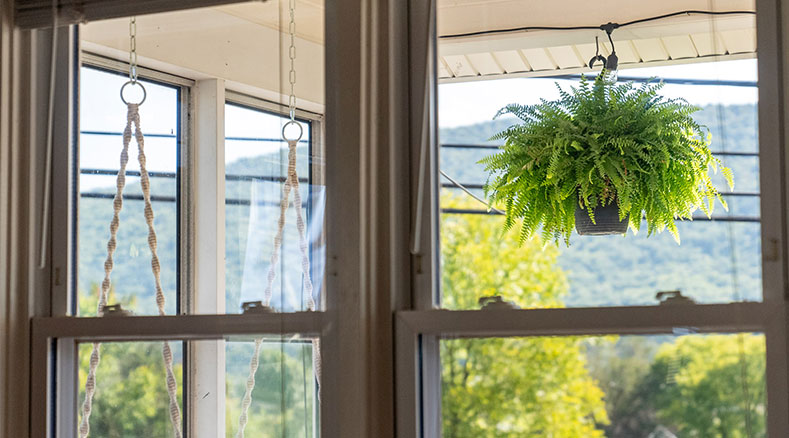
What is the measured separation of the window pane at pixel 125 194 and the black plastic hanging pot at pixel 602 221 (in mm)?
897

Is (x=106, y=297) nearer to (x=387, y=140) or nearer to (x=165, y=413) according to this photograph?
(x=165, y=413)

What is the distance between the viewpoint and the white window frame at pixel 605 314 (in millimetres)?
1484

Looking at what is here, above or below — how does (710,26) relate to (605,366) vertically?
above

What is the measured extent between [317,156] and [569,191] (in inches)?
20.9

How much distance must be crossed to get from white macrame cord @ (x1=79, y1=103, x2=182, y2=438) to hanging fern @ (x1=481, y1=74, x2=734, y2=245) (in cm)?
83

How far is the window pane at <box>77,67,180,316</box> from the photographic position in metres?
1.94

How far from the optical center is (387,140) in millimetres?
1753

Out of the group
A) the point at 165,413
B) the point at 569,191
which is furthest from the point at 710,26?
the point at 165,413

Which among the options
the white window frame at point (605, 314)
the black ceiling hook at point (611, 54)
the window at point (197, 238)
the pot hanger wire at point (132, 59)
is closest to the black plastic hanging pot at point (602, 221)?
the white window frame at point (605, 314)

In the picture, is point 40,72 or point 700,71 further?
point 40,72

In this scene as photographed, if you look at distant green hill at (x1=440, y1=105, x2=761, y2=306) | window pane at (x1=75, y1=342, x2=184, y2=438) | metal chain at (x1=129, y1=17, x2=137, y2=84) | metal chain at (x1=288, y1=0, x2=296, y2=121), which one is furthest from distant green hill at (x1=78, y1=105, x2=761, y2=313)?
metal chain at (x1=129, y1=17, x2=137, y2=84)

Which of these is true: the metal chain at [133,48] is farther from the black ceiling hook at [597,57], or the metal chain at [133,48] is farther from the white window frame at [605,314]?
the black ceiling hook at [597,57]

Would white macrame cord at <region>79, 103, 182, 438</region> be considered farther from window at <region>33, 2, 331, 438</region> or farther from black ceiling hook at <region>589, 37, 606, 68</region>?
black ceiling hook at <region>589, 37, 606, 68</region>

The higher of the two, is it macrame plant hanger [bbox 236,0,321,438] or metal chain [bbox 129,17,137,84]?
metal chain [bbox 129,17,137,84]
